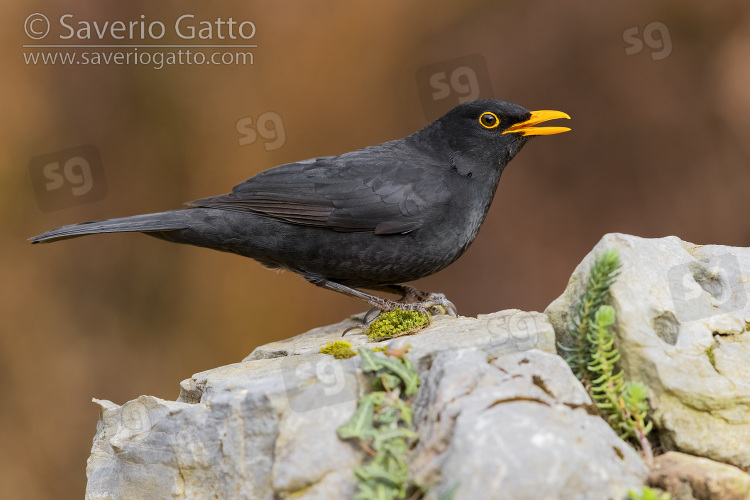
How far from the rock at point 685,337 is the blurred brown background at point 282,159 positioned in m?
3.97

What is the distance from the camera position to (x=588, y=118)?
747 cm

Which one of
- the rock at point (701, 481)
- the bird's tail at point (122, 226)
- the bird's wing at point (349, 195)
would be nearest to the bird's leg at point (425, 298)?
the bird's wing at point (349, 195)

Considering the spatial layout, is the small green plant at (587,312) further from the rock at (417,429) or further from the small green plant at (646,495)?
the small green plant at (646,495)

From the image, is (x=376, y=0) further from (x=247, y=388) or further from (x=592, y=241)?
(x=247, y=388)

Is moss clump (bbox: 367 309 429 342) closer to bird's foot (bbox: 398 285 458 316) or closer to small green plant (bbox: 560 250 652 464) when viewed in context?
bird's foot (bbox: 398 285 458 316)

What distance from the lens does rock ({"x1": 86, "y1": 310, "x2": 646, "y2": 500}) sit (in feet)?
→ 8.38

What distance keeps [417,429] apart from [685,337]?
1284mm

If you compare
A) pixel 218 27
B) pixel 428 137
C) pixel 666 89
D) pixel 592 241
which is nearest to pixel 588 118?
pixel 666 89

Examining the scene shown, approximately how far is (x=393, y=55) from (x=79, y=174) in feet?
11.9

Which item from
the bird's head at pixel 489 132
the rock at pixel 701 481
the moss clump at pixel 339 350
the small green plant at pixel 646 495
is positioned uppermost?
the bird's head at pixel 489 132

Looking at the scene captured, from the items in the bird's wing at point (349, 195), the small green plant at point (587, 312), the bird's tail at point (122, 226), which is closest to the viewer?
the small green plant at point (587, 312)

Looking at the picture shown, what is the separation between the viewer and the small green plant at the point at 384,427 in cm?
268

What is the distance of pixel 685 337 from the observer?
322cm

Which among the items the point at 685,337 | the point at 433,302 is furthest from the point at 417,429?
the point at 433,302
